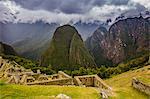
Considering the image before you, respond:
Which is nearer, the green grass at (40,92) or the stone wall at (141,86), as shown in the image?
the green grass at (40,92)

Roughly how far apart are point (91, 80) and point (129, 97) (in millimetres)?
9300

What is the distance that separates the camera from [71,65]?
178 meters

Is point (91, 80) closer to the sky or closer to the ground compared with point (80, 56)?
closer to the ground

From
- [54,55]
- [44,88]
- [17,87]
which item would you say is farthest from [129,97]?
[54,55]

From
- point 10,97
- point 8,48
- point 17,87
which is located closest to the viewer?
point 10,97

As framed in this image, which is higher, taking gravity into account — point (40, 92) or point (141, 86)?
point (141, 86)

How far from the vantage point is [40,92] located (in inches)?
938

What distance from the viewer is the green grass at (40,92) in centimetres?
2222

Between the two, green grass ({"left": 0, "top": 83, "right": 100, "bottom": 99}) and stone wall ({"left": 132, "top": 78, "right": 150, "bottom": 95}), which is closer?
green grass ({"left": 0, "top": 83, "right": 100, "bottom": 99})

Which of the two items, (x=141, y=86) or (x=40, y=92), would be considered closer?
(x=40, y=92)

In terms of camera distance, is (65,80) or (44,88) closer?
(44,88)

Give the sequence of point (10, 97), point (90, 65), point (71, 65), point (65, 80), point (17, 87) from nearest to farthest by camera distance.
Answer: point (10, 97)
point (17, 87)
point (65, 80)
point (71, 65)
point (90, 65)

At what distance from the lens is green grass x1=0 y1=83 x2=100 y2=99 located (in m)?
22.2

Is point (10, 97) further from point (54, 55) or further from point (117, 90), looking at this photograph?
point (54, 55)
